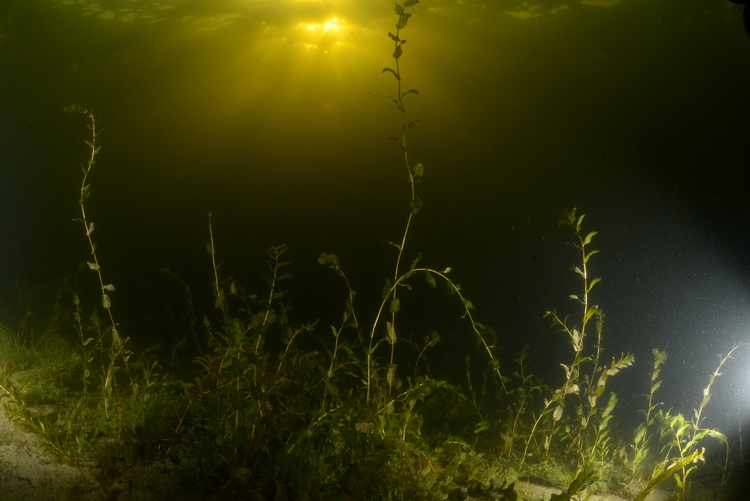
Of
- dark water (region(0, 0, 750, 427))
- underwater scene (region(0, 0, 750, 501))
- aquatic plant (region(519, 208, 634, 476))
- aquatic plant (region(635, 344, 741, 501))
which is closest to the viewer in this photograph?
aquatic plant (region(635, 344, 741, 501))

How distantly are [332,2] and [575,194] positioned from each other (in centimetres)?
452

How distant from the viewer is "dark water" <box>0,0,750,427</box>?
687cm

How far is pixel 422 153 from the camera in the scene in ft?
26.8

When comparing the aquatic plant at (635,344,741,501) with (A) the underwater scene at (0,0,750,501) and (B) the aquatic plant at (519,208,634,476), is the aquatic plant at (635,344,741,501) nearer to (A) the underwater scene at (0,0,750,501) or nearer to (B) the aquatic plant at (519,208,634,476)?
(B) the aquatic plant at (519,208,634,476)

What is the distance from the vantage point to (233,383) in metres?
3.05

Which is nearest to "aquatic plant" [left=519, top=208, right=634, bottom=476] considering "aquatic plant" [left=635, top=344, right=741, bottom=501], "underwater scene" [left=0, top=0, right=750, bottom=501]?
"aquatic plant" [left=635, top=344, right=741, bottom=501]

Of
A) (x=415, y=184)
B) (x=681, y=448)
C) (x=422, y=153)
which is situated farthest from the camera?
(x=422, y=153)

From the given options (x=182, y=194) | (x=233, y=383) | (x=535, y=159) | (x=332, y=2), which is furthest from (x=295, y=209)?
(x=233, y=383)

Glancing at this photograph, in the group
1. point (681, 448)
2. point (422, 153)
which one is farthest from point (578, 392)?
point (422, 153)

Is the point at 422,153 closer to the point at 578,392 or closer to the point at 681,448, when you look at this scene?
the point at 578,392

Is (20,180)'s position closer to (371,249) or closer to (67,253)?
(67,253)

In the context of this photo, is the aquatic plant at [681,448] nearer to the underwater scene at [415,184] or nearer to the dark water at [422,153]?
the underwater scene at [415,184]

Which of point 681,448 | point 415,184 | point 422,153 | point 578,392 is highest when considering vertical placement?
point 422,153

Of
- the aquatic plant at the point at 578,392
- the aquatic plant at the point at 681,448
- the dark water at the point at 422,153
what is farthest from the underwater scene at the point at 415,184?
the aquatic plant at the point at 681,448
